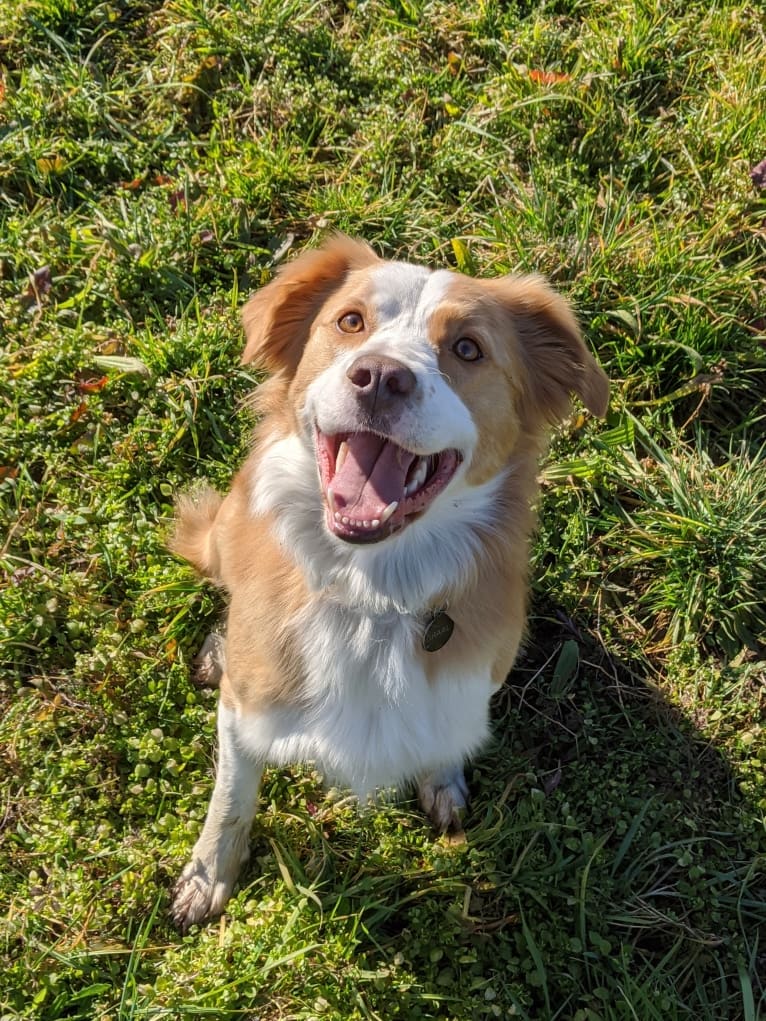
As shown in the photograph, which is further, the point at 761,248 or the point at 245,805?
the point at 761,248

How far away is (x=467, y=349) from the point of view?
2.83 meters

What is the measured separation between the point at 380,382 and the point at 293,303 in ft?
2.90

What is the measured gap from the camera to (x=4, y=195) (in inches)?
191

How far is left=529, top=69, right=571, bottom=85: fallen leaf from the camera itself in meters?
4.91

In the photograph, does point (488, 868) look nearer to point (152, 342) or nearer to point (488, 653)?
point (488, 653)

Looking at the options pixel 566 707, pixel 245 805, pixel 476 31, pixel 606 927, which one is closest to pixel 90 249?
pixel 476 31

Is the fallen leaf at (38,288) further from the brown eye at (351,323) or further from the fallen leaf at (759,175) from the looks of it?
the fallen leaf at (759,175)

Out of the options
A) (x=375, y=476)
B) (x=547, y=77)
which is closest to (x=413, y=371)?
(x=375, y=476)

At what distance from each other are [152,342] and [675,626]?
290 cm

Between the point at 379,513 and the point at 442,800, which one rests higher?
the point at 379,513

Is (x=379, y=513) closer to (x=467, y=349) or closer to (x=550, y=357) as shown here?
(x=467, y=349)

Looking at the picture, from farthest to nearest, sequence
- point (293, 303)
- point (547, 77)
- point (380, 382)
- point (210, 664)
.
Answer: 1. point (547, 77)
2. point (210, 664)
3. point (293, 303)
4. point (380, 382)

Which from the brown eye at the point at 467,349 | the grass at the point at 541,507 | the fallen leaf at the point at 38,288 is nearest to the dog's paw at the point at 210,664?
the grass at the point at 541,507

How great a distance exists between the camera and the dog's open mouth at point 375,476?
2.55 meters
